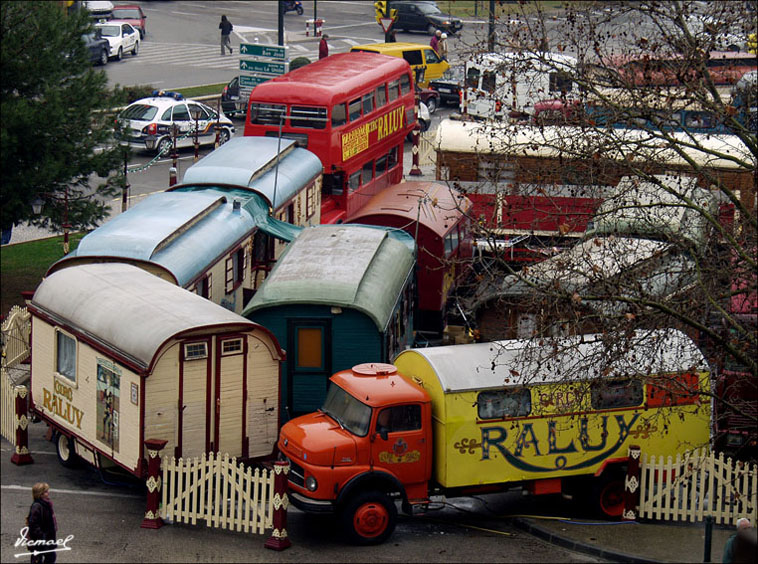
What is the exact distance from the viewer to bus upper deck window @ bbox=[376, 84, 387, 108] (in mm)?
32844

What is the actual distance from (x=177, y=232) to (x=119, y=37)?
114 ft

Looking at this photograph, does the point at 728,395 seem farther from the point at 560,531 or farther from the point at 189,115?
the point at 189,115

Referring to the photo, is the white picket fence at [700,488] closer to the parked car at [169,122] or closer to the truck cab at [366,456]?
the truck cab at [366,456]

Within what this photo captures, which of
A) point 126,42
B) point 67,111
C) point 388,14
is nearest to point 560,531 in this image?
point 67,111

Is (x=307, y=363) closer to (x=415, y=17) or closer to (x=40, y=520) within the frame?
(x=40, y=520)

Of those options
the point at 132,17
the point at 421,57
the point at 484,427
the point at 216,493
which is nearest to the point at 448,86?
the point at 421,57

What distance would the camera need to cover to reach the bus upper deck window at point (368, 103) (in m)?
31.7

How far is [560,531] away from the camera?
16.6 metres

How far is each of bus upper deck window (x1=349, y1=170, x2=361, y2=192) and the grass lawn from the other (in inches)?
269

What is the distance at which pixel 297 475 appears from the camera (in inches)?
633

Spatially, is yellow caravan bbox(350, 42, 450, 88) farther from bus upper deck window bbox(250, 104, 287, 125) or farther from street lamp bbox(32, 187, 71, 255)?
street lamp bbox(32, 187, 71, 255)

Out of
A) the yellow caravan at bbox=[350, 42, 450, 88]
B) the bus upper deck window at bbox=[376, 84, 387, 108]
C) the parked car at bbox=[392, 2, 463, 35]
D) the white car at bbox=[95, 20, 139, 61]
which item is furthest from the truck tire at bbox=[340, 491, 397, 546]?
the parked car at bbox=[392, 2, 463, 35]

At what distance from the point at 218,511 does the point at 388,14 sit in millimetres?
38713

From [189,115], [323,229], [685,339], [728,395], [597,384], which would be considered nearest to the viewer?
[597,384]
